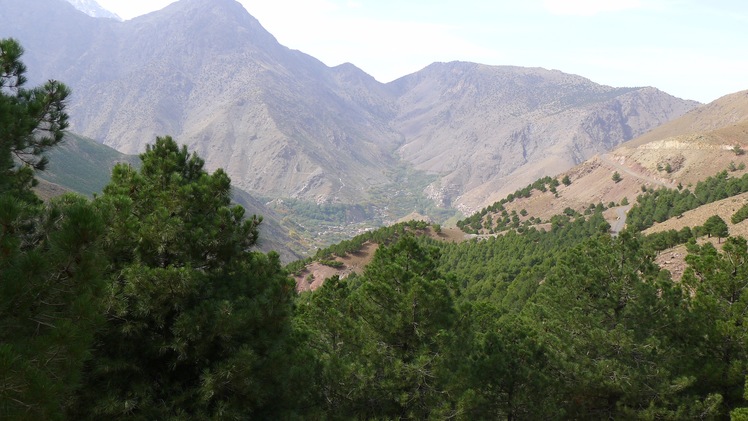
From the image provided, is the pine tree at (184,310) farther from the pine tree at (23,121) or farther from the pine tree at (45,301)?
the pine tree at (45,301)

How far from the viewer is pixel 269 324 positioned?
11648 mm

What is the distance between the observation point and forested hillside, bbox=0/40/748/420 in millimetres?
6129

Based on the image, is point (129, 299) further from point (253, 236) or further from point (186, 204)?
point (253, 236)

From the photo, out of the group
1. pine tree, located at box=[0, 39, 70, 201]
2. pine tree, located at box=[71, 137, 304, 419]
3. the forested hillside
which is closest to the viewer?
the forested hillside

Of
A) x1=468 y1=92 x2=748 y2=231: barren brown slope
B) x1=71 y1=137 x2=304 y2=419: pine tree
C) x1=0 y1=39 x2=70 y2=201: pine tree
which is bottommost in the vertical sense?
x1=71 y1=137 x2=304 y2=419: pine tree

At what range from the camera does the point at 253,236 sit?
12.2 meters

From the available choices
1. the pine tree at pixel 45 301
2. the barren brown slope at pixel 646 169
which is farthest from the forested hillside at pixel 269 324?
the barren brown slope at pixel 646 169

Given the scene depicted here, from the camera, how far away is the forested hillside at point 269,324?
6129mm

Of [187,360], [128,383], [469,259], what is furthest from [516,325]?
[469,259]

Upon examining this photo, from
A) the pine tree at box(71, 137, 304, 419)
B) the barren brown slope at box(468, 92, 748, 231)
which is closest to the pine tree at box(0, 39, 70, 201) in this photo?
the pine tree at box(71, 137, 304, 419)

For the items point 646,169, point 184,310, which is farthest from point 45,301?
point 646,169

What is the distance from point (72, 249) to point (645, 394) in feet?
56.0

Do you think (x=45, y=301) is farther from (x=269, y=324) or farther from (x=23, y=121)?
(x=269, y=324)

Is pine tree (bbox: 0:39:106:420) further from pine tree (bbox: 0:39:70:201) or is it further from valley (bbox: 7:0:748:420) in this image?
pine tree (bbox: 0:39:70:201)
